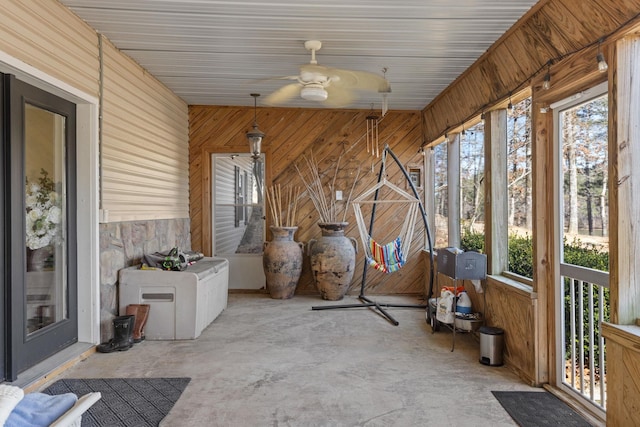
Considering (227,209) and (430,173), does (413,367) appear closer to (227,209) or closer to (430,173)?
(430,173)

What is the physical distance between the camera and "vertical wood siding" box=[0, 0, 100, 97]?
8.72 feet

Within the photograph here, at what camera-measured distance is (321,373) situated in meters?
3.14

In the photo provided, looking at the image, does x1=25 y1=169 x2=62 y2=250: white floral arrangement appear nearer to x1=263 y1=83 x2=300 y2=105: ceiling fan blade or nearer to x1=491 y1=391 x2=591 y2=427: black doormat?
x1=263 y1=83 x2=300 y2=105: ceiling fan blade

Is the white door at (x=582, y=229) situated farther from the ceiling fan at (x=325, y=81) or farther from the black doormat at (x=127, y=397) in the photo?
the black doormat at (x=127, y=397)

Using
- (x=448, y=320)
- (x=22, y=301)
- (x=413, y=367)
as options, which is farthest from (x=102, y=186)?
(x=448, y=320)

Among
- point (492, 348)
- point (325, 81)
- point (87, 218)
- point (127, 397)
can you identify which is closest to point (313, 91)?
point (325, 81)

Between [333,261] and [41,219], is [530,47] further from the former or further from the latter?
[41,219]

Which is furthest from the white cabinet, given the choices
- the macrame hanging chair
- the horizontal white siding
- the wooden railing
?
the wooden railing

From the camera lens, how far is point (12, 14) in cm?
→ 265

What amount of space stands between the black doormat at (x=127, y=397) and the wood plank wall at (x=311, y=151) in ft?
10.8

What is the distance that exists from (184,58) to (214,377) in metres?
3.06

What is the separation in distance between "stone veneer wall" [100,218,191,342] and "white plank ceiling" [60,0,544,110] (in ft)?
5.66

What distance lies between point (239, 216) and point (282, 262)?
118 cm

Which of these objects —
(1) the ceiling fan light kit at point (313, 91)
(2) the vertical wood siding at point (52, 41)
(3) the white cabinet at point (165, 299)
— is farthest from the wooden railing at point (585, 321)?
(2) the vertical wood siding at point (52, 41)
